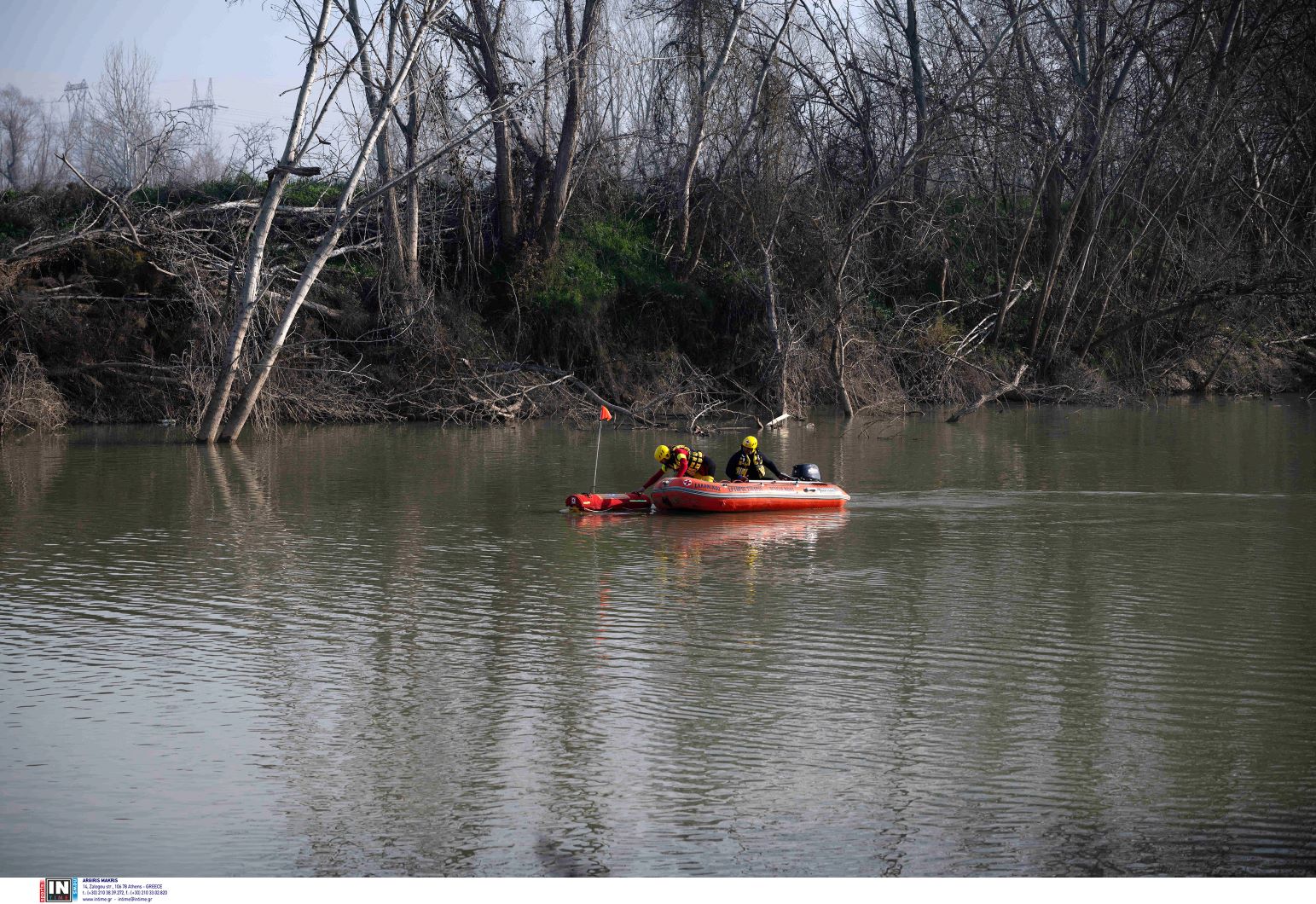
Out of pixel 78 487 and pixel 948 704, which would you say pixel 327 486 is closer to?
pixel 78 487

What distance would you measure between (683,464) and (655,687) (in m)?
8.81

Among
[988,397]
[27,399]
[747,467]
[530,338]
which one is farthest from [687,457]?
[530,338]

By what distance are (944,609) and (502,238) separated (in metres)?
28.2

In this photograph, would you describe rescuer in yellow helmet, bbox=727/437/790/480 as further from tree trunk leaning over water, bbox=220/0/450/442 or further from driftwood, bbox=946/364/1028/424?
driftwood, bbox=946/364/1028/424

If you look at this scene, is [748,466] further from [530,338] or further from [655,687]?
[530,338]

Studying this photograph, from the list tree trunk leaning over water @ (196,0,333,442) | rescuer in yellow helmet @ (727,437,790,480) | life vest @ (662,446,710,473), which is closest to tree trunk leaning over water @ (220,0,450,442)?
tree trunk leaning over water @ (196,0,333,442)

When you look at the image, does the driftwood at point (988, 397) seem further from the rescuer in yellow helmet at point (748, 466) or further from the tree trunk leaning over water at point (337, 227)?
the rescuer in yellow helmet at point (748, 466)

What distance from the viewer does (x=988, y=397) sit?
34.8 metres

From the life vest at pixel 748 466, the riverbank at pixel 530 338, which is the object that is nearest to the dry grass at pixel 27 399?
the riverbank at pixel 530 338

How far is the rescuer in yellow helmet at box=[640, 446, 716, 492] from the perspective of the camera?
17583mm

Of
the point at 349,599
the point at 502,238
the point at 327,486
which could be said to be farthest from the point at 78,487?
the point at 502,238

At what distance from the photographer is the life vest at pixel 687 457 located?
17.7 m

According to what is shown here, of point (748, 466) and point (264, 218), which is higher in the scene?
point (264, 218)

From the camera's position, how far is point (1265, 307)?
36938mm
